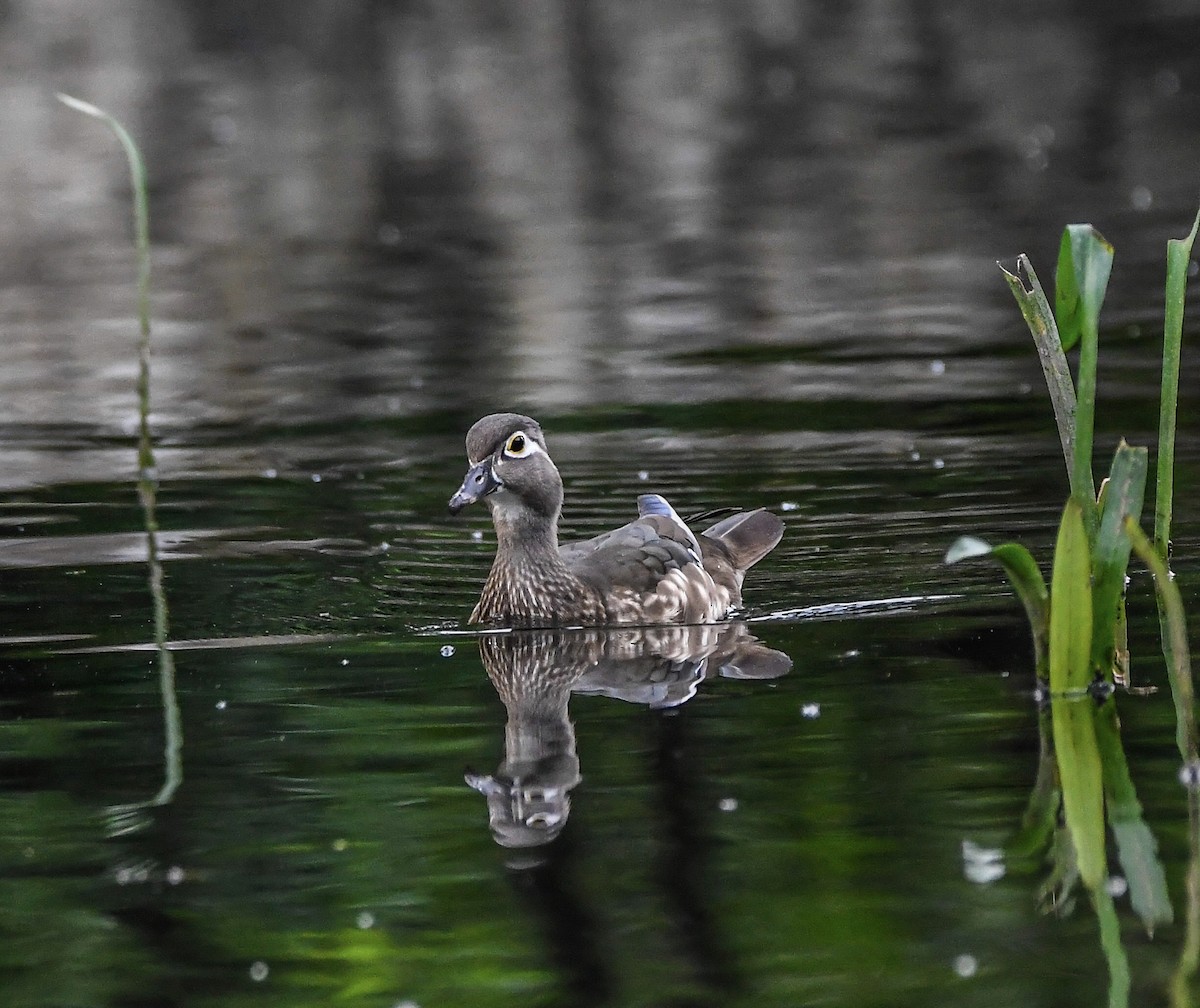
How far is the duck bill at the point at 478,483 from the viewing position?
9.45 m

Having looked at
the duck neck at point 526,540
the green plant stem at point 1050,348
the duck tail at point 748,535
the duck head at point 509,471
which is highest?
the green plant stem at point 1050,348

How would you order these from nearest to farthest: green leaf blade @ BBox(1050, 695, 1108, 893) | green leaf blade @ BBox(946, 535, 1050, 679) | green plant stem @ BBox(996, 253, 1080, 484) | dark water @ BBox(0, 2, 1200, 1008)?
dark water @ BBox(0, 2, 1200, 1008), green leaf blade @ BBox(1050, 695, 1108, 893), green leaf blade @ BBox(946, 535, 1050, 679), green plant stem @ BBox(996, 253, 1080, 484)

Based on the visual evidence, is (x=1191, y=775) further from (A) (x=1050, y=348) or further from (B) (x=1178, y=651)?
(A) (x=1050, y=348)

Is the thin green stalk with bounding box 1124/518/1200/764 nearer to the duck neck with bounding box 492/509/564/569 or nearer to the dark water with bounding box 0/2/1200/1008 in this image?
the dark water with bounding box 0/2/1200/1008

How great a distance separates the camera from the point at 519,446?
968 centimetres

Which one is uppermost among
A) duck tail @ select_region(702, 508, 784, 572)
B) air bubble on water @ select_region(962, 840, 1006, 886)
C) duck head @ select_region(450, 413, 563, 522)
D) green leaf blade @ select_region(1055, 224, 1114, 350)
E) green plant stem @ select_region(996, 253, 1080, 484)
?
green leaf blade @ select_region(1055, 224, 1114, 350)

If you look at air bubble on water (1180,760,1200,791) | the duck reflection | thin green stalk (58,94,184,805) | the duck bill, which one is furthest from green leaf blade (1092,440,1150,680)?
thin green stalk (58,94,184,805)

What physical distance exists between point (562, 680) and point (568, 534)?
3.02 m

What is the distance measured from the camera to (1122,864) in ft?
21.1

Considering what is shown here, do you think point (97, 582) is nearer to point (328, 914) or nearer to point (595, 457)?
point (595, 457)

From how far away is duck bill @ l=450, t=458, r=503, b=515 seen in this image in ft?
31.0

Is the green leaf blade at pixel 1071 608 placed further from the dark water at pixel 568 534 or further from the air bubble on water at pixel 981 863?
the air bubble on water at pixel 981 863

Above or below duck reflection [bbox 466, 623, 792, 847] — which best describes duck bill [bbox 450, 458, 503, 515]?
above

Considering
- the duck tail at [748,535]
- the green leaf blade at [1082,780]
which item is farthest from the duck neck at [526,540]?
the green leaf blade at [1082,780]
